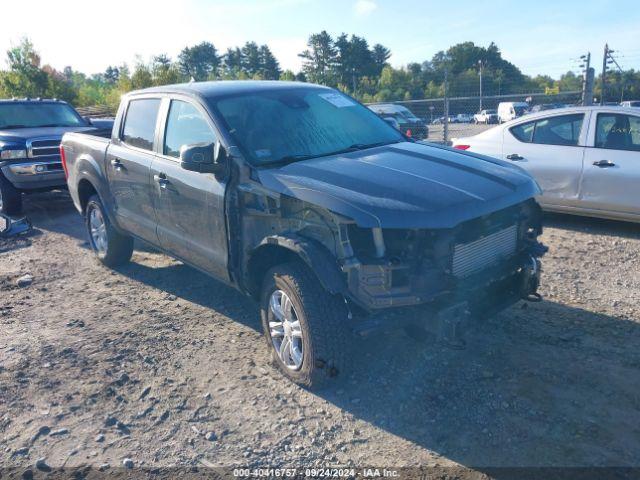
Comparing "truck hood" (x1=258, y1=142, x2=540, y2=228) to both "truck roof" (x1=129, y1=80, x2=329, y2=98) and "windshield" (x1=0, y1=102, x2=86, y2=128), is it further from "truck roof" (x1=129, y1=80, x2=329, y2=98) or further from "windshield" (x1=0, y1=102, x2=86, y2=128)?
"windshield" (x1=0, y1=102, x2=86, y2=128)

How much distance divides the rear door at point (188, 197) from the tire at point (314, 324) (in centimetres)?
74

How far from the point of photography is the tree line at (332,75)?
27.9m

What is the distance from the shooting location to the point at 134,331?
15.5 feet

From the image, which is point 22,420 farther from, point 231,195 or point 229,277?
point 231,195

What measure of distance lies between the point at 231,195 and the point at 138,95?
2149 mm

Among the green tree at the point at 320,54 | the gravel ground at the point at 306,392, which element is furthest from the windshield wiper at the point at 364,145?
the green tree at the point at 320,54

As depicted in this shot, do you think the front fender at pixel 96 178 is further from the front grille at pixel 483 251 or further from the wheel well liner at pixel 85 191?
the front grille at pixel 483 251

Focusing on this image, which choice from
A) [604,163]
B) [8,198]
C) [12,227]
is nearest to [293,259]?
[604,163]

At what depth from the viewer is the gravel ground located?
10.1ft

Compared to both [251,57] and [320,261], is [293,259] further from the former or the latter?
[251,57]

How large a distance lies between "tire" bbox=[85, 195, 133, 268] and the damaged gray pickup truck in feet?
3.67

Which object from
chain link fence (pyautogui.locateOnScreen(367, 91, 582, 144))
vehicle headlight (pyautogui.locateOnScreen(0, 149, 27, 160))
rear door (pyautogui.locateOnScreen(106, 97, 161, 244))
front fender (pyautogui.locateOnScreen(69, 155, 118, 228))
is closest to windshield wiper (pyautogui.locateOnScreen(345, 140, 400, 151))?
rear door (pyautogui.locateOnScreen(106, 97, 161, 244))

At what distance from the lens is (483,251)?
357cm

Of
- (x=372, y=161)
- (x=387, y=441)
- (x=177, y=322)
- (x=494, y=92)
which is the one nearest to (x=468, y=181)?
(x=372, y=161)
